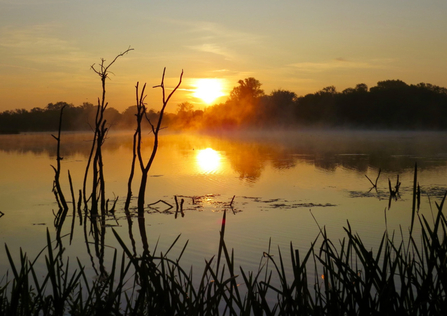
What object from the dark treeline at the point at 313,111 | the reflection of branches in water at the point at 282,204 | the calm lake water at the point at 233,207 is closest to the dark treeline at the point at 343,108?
the dark treeline at the point at 313,111

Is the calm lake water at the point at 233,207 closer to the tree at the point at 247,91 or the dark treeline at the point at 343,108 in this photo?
the dark treeline at the point at 343,108

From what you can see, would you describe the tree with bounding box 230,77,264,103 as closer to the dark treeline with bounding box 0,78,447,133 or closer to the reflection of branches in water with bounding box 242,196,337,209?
the dark treeline with bounding box 0,78,447,133

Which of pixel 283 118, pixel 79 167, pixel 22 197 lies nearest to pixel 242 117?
pixel 283 118

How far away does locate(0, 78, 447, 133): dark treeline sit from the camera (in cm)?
6750

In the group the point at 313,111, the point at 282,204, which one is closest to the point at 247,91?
the point at 313,111

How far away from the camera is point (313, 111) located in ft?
245

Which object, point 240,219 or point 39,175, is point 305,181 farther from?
point 39,175

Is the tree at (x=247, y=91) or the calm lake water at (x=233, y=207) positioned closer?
the calm lake water at (x=233, y=207)

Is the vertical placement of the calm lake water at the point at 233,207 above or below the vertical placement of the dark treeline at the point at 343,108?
below

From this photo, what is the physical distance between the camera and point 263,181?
13500 millimetres

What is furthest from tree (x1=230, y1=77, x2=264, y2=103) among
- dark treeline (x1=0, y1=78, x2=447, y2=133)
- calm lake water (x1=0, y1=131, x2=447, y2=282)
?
calm lake water (x1=0, y1=131, x2=447, y2=282)

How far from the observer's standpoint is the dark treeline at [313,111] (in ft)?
221

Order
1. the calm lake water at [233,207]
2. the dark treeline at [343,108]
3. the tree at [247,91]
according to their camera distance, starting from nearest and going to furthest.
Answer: the calm lake water at [233,207] → the dark treeline at [343,108] → the tree at [247,91]

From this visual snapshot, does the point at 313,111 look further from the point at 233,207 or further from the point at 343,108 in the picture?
the point at 233,207
